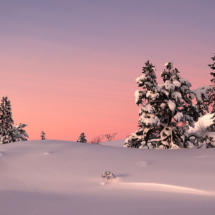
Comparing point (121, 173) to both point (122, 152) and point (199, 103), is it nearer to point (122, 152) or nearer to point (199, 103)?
point (122, 152)

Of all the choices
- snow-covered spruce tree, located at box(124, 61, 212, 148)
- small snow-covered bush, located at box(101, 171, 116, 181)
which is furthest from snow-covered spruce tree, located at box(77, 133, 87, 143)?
small snow-covered bush, located at box(101, 171, 116, 181)

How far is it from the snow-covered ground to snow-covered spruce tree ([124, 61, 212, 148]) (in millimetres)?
5456

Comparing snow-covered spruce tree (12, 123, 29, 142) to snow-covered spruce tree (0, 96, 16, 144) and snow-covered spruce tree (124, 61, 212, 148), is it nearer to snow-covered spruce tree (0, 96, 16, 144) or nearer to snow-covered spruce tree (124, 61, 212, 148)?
snow-covered spruce tree (0, 96, 16, 144)

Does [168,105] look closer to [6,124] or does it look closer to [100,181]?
[100,181]

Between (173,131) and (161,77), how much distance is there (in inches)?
191

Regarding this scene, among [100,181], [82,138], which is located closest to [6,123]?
[82,138]

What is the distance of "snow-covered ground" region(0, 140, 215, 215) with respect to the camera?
7.73m

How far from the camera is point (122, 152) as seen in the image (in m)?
15.9

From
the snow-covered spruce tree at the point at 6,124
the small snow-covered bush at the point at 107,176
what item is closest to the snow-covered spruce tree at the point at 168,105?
the small snow-covered bush at the point at 107,176

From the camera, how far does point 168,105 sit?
20828 millimetres

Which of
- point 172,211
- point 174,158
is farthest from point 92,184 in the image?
point 174,158

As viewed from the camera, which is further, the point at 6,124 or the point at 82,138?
the point at 82,138

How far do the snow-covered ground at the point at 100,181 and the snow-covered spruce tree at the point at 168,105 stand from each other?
215 inches

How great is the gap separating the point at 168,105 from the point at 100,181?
37.5 ft
